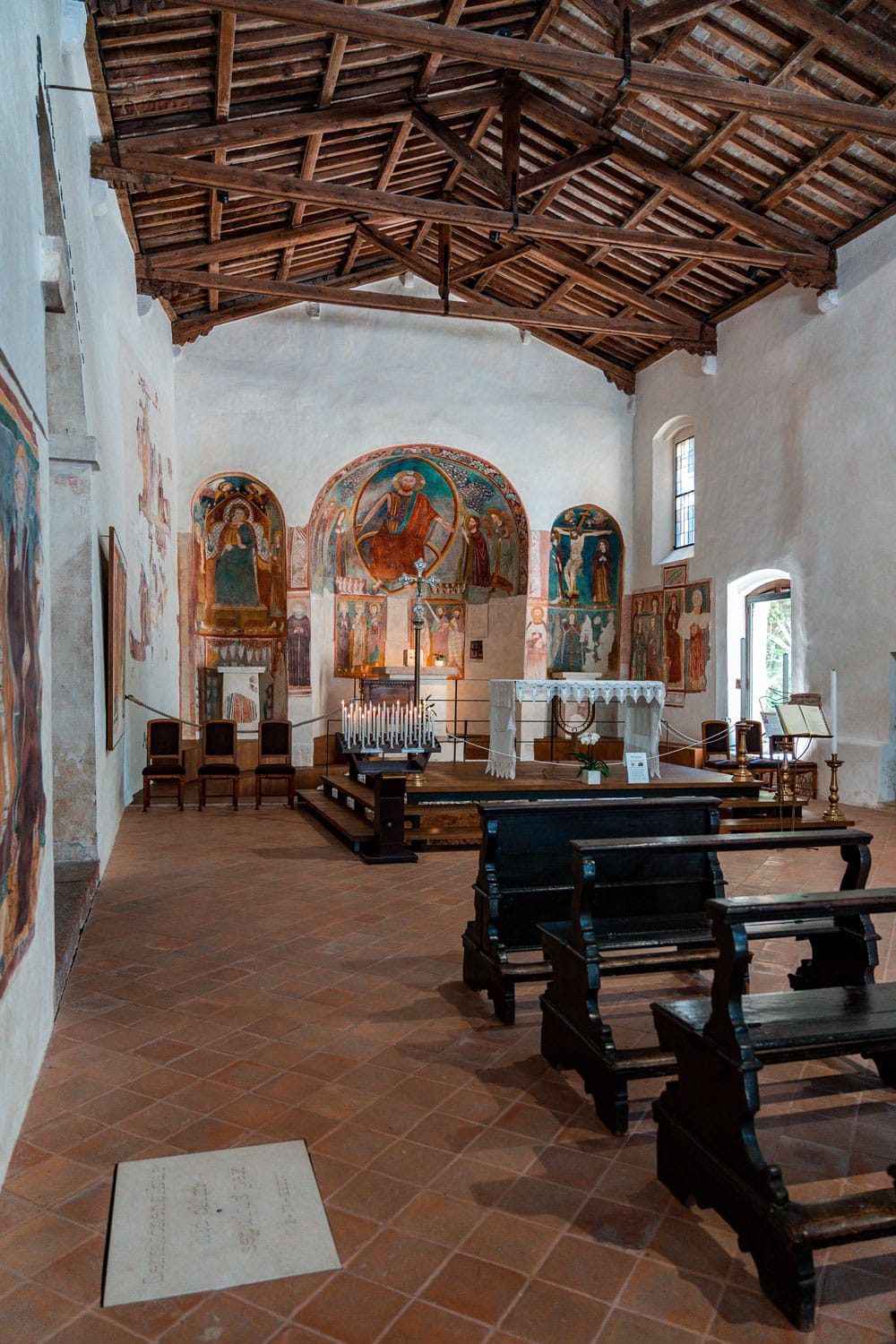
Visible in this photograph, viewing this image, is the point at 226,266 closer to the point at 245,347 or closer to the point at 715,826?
the point at 245,347

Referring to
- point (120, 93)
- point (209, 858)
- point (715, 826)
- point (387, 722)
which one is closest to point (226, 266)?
point (120, 93)

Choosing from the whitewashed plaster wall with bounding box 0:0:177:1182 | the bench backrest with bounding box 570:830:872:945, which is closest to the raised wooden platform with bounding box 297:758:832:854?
the whitewashed plaster wall with bounding box 0:0:177:1182

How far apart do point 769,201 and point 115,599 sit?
9376mm

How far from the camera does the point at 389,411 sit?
51.4 ft

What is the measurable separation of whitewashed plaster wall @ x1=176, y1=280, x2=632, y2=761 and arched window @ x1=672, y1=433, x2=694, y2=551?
3.14 ft

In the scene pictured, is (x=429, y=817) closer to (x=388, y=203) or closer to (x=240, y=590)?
(x=388, y=203)

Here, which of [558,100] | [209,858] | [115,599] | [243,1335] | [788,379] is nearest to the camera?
[243,1335]

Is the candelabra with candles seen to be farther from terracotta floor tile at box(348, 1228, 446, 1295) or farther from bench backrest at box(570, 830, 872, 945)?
terracotta floor tile at box(348, 1228, 446, 1295)

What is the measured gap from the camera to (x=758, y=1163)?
2502 mm

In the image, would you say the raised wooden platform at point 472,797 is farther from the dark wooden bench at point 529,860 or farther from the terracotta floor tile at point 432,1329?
the terracotta floor tile at point 432,1329

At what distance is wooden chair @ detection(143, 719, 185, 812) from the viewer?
10.8 m

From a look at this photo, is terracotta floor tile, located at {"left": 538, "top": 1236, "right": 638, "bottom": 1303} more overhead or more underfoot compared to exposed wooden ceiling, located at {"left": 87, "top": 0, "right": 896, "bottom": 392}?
more underfoot

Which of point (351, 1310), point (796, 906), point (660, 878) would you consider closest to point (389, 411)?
point (660, 878)

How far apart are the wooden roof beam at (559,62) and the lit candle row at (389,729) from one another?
22.2 feet
